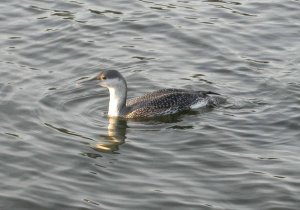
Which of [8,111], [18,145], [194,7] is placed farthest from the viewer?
[194,7]

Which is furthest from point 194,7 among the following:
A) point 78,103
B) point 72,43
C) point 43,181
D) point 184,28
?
point 43,181

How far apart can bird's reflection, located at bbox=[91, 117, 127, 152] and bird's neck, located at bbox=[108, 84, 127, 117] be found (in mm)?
133

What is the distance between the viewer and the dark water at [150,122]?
1255 cm

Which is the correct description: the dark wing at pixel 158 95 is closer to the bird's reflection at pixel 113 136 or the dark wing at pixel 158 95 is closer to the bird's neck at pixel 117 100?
the bird's neck at pixel 117 100

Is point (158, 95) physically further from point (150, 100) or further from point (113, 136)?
point (113, 136)

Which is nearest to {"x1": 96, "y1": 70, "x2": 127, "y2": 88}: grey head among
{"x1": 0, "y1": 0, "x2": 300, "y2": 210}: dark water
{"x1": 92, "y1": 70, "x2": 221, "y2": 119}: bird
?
{"x1": 92, "y1": 70, "x2": 221, "y2": 119}: bird

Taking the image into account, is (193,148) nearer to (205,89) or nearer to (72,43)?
(205,89)

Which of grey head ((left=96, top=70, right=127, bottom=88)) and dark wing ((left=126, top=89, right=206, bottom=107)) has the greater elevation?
grey head ((left=96, top=70, right=127, bottom=88))

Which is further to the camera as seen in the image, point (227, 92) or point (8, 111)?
point (227, 92)

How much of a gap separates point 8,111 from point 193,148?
366cm

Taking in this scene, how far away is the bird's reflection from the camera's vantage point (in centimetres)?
1438

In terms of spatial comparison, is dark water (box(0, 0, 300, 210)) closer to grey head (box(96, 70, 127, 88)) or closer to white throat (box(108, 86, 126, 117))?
white throat (box(108, 86, 126, 117))

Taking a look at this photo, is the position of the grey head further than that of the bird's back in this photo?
No

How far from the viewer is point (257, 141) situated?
1437 cm
